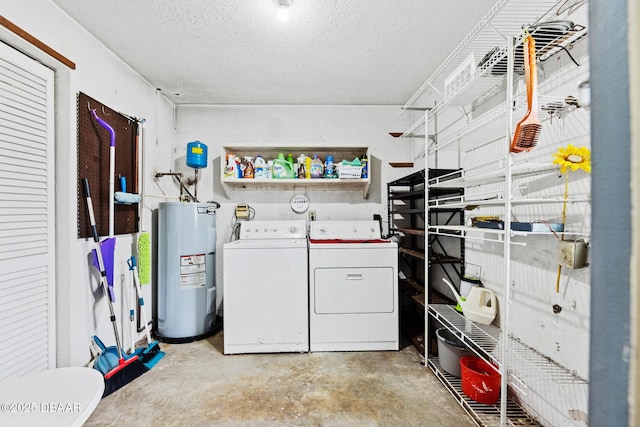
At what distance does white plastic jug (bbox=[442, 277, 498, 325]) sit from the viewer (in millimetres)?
1618

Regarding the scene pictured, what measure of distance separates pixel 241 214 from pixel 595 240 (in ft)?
9.22

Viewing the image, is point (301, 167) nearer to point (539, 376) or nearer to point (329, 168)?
point (329, 168)

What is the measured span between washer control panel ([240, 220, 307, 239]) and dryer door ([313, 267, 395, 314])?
588mm

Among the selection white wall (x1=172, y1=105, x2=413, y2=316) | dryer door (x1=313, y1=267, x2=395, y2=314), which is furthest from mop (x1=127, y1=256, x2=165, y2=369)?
dryer door (x1=313, y1=267, x2=395, y2=314)

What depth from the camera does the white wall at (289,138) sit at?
9.68 feet

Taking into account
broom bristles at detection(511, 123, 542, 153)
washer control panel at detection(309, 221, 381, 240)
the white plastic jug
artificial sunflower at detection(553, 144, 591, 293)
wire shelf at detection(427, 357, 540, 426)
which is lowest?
wire shelf at detection(427, 357, 540, 426)

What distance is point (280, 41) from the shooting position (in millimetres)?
1871

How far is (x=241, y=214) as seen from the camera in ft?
9.55

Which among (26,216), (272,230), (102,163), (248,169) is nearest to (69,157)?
(102,163)

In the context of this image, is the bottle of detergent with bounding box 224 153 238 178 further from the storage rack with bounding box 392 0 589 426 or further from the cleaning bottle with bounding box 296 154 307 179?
the storage rack with bounding box 392 0 589 426

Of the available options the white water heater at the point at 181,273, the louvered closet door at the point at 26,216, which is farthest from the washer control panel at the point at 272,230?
the louvered closet door at the point at 26,216

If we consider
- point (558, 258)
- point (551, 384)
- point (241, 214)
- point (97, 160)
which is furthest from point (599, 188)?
point (241, 214)

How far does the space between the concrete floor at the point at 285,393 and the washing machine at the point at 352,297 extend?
0.41 feet

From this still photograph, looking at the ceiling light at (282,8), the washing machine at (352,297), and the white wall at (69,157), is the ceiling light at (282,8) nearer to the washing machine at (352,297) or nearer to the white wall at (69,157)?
the white wall at (69,157)
